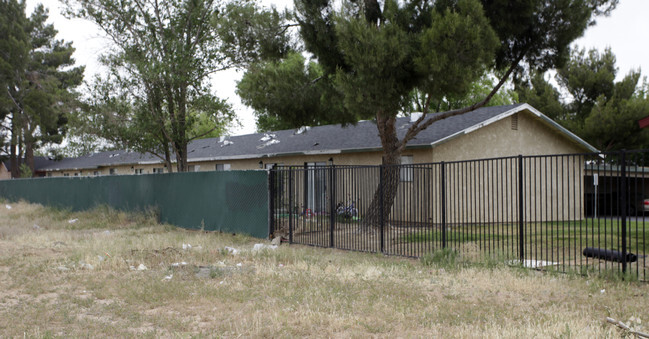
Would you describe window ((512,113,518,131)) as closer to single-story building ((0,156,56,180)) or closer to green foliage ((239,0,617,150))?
green foliage ((239,0,617,150))

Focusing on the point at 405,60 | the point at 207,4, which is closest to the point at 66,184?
the point at 207,4

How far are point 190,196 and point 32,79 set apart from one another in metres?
34.2

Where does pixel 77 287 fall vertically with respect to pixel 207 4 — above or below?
below

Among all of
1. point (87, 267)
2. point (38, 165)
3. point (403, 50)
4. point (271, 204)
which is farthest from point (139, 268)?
point (38, 165)

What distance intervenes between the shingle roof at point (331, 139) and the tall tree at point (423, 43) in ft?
11.8

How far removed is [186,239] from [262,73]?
5.58 m

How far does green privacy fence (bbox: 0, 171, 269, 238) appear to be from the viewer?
47.8ft

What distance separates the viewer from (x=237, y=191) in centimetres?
1520

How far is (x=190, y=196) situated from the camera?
17016 mm

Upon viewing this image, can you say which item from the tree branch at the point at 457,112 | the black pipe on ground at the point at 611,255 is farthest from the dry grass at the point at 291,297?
the tree branch at the point at 457,112

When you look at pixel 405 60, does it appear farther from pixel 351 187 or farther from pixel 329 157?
pixel 329 157

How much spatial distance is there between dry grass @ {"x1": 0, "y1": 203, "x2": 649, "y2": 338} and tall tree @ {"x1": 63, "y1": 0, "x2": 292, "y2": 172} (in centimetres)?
933

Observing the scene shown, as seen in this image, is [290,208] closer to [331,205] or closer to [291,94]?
[331,205]

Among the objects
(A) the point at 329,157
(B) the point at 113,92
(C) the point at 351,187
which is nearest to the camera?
(C) the point at 351,187
